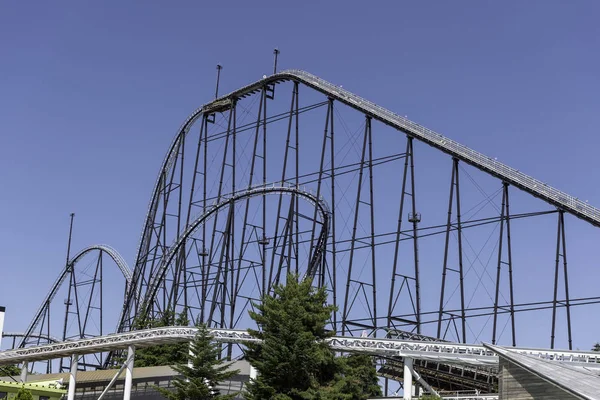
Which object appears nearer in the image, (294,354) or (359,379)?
(294,354)

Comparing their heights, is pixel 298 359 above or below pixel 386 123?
below

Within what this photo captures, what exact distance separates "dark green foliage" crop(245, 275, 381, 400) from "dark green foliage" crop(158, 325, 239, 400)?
130 centimetres

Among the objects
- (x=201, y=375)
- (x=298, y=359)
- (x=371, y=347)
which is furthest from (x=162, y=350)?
(x=371, y=347)

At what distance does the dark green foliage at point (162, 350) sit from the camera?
47181mm

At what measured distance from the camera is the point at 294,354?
31281 mm

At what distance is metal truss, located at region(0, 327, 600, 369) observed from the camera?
90.0ft

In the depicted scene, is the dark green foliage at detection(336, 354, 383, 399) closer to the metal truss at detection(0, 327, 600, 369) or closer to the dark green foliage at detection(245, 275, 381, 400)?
the dark green foliage at detection(245, 275, 381, 400)

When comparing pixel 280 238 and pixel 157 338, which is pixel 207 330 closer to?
pixel 157 338

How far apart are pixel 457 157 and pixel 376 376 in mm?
9634

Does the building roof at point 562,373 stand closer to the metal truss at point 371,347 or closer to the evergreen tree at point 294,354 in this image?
the metal truss at point 371,347

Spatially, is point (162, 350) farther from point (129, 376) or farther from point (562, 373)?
point (562, 373)

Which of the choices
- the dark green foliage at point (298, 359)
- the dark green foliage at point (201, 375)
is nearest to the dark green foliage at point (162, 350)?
the dark green foliage at point (201, 375)

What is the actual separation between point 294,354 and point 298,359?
253 mm

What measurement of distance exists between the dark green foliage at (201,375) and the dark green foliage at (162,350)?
12309mm
